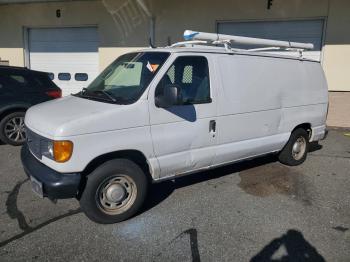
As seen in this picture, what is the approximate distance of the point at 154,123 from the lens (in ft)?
13.2

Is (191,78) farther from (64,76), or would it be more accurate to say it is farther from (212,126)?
(64,76)

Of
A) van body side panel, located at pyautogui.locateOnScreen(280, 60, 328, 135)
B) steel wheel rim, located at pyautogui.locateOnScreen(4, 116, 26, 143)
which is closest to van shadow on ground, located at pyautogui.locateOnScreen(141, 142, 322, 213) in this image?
van body side panel, located at pyautogui.locateOnScreen(280, 60, 328, 135)

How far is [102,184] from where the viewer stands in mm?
3818

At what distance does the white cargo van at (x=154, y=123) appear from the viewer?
3.65 metres

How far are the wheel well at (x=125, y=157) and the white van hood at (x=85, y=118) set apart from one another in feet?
1.06

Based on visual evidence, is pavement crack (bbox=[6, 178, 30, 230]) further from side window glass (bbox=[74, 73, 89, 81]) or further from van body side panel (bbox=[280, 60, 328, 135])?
side window glass (bbox=[74, 73, 89, 81])

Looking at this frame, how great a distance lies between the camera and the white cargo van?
3.65 metres

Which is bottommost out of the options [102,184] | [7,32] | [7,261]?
[7,261]

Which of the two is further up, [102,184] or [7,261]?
[102,184]

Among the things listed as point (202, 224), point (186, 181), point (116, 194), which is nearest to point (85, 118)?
point (116, 194)

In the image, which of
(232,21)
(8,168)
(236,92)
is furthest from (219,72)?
(232,21)

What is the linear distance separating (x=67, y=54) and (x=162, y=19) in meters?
3.70

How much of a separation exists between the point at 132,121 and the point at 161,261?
1.50 m

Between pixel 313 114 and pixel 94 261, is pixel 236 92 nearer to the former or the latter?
pixel 313 114
